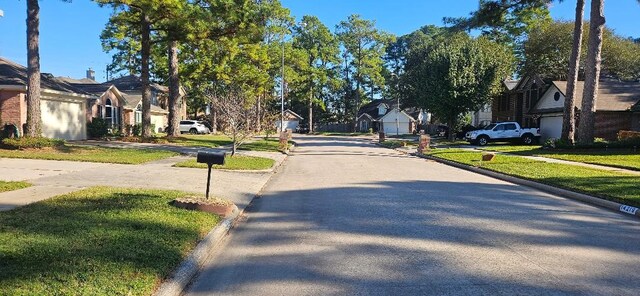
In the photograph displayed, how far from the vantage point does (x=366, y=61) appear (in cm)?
7856

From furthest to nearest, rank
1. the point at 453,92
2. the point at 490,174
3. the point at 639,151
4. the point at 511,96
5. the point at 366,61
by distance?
the point at 366,61 → the point at 511,96 → the point at 453,92 → the point at 639,151 → the point at 490,174

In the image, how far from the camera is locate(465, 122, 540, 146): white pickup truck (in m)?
36.9

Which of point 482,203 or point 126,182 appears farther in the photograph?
point 126,182

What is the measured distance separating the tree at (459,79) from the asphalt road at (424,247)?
28221 mm

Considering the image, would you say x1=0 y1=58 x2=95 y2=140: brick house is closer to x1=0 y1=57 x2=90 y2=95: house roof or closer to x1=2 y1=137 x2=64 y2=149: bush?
x1=0 y1=57 x2=90 y2=95: house roof

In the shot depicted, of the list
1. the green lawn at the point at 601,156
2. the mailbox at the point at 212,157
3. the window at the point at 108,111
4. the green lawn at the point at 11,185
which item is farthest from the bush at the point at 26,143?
the green lawn at the point at 601,156

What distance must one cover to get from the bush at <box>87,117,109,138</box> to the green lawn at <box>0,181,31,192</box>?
2166 centimetres

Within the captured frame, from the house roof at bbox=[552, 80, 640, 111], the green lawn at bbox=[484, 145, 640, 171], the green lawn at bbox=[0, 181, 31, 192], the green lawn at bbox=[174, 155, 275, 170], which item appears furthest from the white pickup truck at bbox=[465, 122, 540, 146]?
the green lawn at bbox=[0, 181, 31, 192]

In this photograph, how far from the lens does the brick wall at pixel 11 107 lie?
2478 cm

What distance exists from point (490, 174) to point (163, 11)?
57.0ft

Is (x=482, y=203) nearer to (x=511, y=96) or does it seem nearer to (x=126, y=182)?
(x=126, y=182)

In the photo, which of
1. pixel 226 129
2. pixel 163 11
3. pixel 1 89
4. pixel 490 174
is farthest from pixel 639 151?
pixel 1 89

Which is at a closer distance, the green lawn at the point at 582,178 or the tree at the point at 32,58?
the green lawn at the point at 582,178

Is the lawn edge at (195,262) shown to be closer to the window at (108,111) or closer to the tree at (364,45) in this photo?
the window at (108,111)
